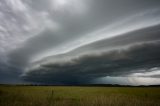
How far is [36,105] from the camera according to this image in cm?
1484

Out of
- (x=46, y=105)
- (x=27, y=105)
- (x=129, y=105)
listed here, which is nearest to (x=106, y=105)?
(x=129, y=105)

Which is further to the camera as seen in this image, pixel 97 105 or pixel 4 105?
pixel 97 105

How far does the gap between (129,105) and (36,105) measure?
9099 millimetres

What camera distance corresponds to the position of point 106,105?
15.9m

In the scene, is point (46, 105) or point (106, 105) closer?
point (46, 105)

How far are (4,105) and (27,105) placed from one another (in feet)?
6.64

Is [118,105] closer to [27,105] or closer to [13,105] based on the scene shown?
[27,105]

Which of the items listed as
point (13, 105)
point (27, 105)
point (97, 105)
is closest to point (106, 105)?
point (97, 105)

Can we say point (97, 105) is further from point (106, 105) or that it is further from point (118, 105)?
point (118, 105)

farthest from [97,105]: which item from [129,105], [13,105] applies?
[13,105]

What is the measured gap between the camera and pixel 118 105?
1568cm

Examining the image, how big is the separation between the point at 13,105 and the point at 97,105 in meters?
7.89

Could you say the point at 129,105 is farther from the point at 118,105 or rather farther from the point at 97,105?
the point at 97,105

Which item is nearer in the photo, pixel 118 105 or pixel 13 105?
pixel 13 105
